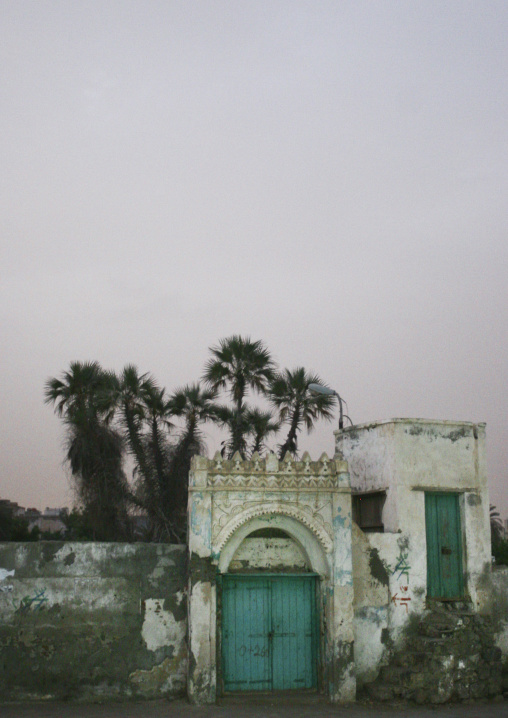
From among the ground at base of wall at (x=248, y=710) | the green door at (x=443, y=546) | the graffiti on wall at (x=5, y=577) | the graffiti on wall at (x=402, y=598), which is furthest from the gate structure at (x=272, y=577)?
the graffiti on wall at (x=5, y=577)

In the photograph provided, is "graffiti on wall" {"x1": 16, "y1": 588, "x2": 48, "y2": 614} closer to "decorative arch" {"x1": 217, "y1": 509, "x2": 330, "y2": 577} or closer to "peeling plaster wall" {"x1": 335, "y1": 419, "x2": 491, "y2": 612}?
"decorative arch" {"x1": 217, "y1": 509, "x2": 330, "y2": 577}

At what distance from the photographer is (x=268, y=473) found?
1312 cm

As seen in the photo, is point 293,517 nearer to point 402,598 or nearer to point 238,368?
point 402,598

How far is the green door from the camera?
45.4 ft

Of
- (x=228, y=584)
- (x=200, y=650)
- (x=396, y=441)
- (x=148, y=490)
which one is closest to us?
(x=200, y=650)

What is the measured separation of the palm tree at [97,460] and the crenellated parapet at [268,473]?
12.1m

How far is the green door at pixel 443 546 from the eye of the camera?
13.8m

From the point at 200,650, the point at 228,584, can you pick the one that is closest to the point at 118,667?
the point at 200,650

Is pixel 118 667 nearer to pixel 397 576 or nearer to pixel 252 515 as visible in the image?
pixel 252 515

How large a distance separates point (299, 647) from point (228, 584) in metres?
1.70

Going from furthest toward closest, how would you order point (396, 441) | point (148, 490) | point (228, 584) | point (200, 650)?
point (148, 490)
point (396, 441)
point (228, 584)
point (200, 650)

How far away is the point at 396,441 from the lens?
14.0m

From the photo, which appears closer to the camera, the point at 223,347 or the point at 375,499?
the point at 375,499

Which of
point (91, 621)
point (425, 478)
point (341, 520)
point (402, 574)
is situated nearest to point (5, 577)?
point (91, 621)
